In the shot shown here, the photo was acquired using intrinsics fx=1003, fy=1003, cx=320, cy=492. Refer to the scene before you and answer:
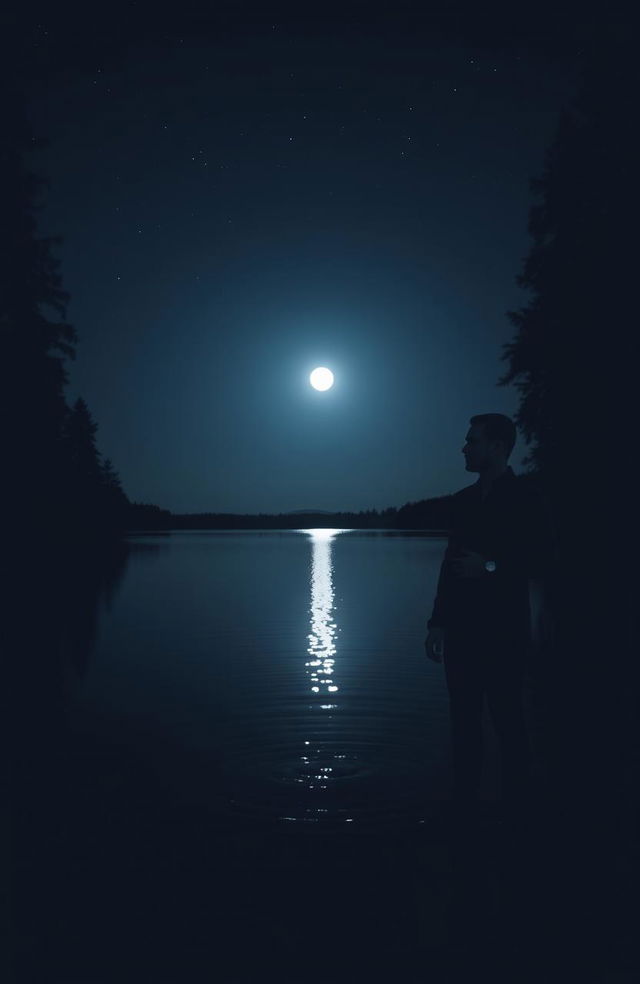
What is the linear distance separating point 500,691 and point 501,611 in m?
0.43

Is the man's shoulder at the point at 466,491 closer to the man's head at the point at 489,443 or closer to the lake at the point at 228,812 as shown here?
the man's head at the point at 489,443

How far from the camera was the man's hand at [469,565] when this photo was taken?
5438 mm

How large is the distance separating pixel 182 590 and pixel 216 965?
2356 centimetres

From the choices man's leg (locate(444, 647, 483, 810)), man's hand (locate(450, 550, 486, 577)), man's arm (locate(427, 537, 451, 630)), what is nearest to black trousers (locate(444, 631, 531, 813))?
Answer: man's leg (locate(444, 647, 483, 810))

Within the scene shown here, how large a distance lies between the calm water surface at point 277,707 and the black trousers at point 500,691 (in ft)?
2.37

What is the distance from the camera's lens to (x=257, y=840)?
17.8 feet

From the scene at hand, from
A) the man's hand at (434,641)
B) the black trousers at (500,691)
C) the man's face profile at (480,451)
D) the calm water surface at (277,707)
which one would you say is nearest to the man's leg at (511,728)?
the black trousers at (500,691)

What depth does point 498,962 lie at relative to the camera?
3889 mm

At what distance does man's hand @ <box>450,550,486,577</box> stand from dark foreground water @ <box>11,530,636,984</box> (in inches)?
56.8

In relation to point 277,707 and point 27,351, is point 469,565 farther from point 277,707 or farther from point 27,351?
point 27,351

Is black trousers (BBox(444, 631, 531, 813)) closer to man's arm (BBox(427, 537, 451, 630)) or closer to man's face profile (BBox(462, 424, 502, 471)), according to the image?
man's arm (BBox(427, 537, 451, 630))

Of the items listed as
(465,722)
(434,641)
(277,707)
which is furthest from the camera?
(277,707)

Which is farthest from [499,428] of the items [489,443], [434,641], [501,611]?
[434,641]

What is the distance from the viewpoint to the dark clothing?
5.38 m
